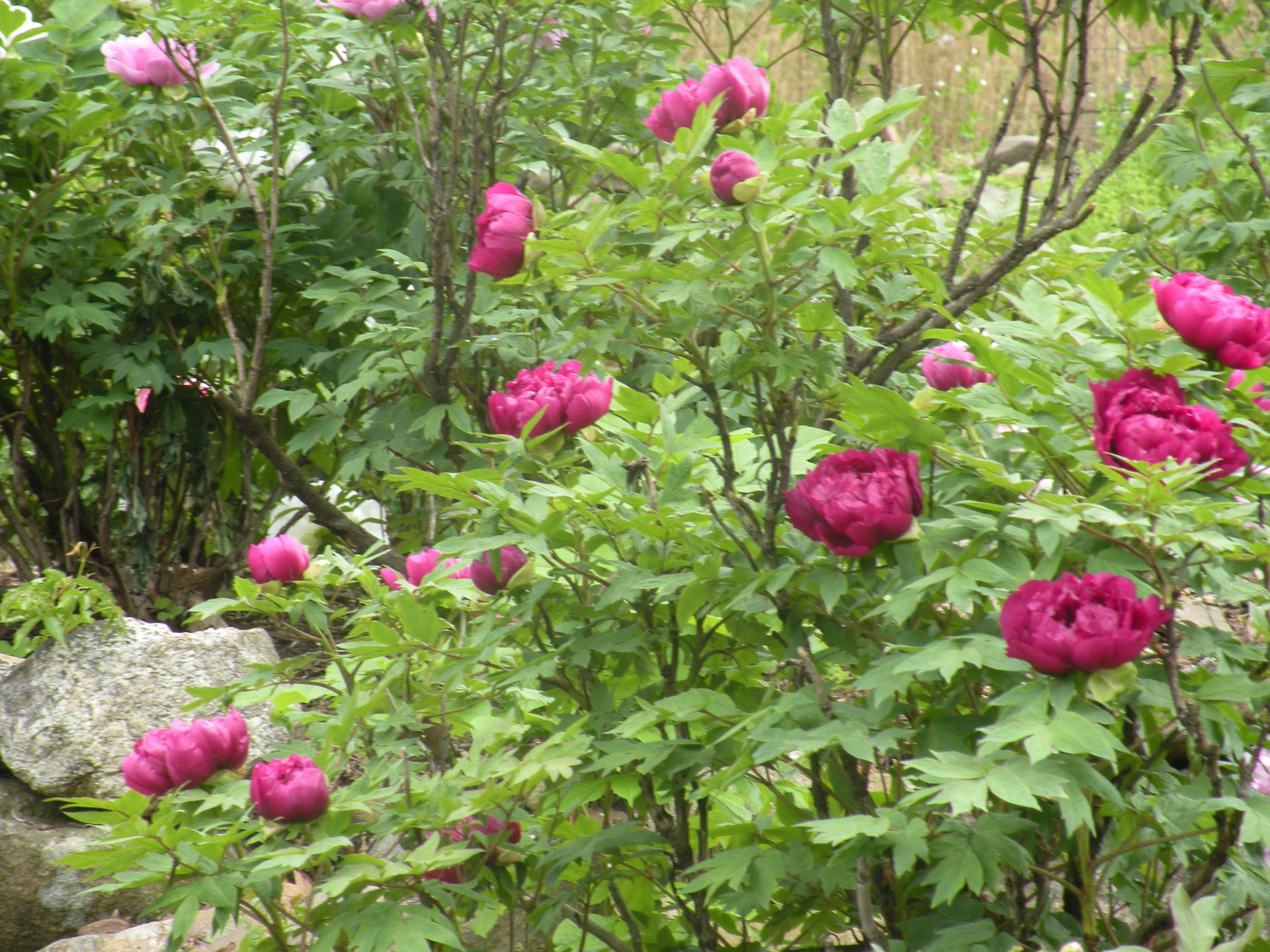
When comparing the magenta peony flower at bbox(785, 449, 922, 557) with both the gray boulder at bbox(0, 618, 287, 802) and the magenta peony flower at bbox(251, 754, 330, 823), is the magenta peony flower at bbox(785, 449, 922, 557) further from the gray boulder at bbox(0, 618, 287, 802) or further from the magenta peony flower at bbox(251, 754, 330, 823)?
the gray boulder at bbox(0, 618, 287, 802)

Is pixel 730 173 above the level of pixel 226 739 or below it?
above

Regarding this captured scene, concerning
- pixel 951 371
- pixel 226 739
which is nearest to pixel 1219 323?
pixel 951 371

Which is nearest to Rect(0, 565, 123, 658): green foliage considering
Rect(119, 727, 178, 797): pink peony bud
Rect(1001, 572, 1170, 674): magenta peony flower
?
Rect(119, 727, 178, 797): pink peony bud

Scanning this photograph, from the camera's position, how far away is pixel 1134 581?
1.20 meters

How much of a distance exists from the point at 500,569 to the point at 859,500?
0.46 metres

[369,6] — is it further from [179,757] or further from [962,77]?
[962,77]

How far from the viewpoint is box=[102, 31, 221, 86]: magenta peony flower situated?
2643mm

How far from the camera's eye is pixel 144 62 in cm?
265

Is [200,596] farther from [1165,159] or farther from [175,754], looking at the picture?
[1165,159]

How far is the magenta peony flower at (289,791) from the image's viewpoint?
4.42 ft

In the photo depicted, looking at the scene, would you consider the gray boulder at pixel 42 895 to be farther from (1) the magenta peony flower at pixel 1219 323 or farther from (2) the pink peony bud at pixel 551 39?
(1) the magenta peony flower at pixel 1219 323

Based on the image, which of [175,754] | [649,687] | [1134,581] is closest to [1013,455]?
[1134,581]

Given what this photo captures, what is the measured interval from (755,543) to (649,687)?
0.81ft

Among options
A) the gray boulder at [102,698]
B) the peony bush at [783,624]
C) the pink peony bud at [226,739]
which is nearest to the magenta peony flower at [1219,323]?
the peony bush at [783,624]
